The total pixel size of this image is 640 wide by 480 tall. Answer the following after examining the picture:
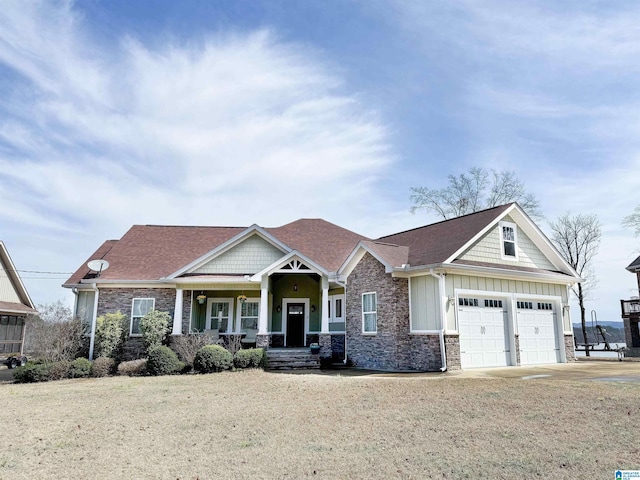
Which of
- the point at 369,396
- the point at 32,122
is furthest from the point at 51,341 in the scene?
the point at 369,396

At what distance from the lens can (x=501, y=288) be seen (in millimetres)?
16203

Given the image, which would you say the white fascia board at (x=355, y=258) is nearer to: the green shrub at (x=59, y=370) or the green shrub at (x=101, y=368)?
the green shrub at (x=101, y=368)

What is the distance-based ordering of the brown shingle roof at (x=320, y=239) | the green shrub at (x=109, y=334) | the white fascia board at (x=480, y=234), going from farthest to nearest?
the brown shingle roof at (x=320, y=239), the green shrub at (x=109, y=334), the white fascia board at (x=480, y=234)

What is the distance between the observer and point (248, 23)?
12.6m

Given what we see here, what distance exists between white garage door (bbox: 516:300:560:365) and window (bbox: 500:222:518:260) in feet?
6.01

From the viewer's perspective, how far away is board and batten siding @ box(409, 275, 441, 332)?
14.9 meters

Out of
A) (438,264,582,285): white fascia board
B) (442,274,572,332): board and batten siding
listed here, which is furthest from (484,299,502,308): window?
(438,264,582,285): white fascia board

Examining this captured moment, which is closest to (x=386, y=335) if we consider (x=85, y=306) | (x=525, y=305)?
(x=525, y=305)

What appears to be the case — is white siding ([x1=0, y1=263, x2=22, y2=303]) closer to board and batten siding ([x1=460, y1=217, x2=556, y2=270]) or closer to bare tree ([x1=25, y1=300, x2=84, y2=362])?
bare tree ([x1=25, y1=300, x2=84, y2=362])

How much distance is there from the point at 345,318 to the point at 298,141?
7.26 m

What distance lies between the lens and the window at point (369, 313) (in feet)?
54.7

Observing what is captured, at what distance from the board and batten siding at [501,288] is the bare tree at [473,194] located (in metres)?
17.0

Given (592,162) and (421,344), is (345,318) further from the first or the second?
(592,162)

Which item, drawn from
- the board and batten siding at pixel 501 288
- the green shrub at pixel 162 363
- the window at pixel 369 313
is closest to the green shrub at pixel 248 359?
the green shrub at pixel 162 363
